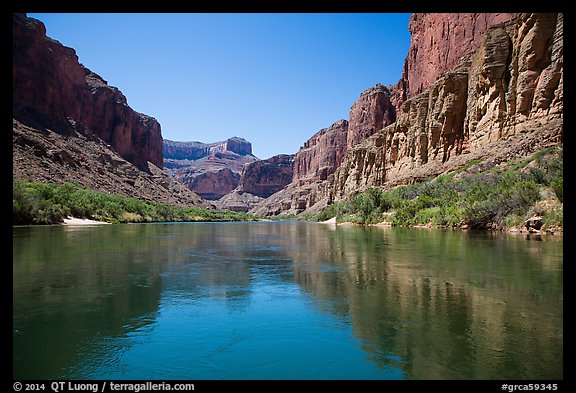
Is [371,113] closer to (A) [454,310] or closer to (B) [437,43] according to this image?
(B) [437,43]

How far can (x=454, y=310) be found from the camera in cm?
610

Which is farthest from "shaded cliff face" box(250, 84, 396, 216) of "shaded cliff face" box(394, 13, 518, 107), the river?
the river

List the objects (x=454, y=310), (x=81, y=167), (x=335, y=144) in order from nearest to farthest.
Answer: (x=454, y=310), (x=81, y=167), (x=335, y=144)

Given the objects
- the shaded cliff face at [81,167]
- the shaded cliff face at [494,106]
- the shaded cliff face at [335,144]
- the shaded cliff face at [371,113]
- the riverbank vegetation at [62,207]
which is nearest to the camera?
the riverbank vegetation at [62,207]

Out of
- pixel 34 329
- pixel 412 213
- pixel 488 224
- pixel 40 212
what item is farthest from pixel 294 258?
pixel 40 212

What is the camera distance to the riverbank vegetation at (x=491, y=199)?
69.1 ft

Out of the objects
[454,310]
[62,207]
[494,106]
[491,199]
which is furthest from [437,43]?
[454,310]

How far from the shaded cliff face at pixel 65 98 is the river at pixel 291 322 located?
80402 millimetres

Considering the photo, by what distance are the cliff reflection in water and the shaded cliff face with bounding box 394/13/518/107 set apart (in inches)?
2406

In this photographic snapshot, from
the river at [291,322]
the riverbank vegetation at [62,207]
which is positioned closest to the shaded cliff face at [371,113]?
the riverbank vegetation at [62,207]

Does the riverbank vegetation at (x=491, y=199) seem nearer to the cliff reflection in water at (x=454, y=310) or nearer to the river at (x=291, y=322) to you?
the cliff reflection in water at (x=454, y=310)

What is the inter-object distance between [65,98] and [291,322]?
112 meters

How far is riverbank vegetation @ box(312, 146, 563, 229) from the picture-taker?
830 inches

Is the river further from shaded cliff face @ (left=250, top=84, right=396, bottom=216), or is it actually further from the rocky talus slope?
shaded cliff face @ (left=250, top=84, right=396, bottom=216)
